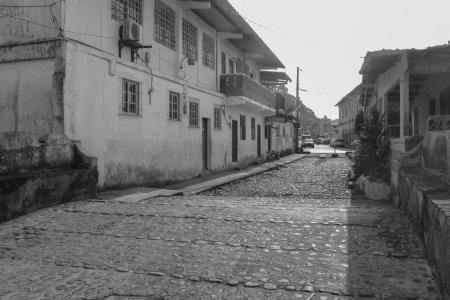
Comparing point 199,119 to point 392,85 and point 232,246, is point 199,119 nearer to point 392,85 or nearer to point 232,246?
point 392,85

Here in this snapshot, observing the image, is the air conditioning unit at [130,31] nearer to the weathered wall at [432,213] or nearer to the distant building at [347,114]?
the weathered wall at [432,213]

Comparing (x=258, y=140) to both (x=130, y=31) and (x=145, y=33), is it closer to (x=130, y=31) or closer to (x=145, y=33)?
(x=145, y=33)

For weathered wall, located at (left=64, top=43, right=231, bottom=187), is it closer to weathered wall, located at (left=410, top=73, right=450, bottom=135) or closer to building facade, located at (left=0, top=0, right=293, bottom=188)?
building facade, located at (left=0, top=0, right=293, bottom=188)

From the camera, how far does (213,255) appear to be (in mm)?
4695

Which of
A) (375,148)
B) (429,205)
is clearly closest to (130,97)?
(375,148)

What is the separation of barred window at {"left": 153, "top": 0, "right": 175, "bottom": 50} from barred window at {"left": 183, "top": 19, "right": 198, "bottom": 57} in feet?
3.01

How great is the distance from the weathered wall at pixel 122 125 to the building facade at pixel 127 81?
0.03 metres

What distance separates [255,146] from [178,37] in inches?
445

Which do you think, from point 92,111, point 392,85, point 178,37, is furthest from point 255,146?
point 92,111

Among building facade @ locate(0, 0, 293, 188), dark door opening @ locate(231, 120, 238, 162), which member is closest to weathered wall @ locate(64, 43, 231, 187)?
building facade @ locate(0, 0, 293, 188)

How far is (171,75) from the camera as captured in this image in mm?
13672

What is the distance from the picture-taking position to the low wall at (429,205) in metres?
3.20

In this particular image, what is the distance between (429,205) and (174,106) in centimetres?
1059

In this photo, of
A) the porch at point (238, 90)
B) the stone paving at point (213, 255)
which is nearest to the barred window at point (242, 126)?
the porch at point (238, 90)
